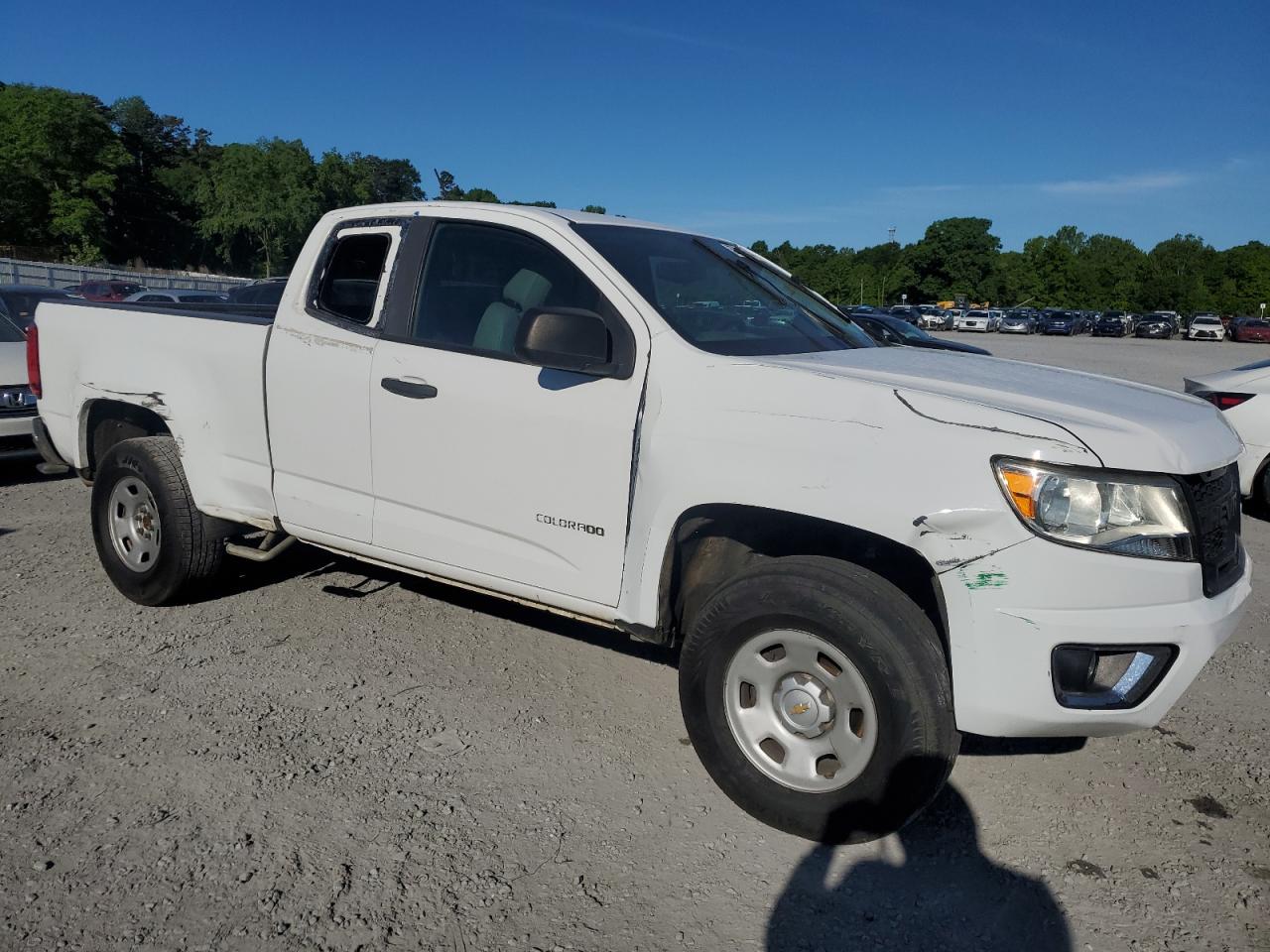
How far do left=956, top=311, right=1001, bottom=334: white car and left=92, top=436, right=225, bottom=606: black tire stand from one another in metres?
62.7

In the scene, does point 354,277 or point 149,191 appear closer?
point 354,277

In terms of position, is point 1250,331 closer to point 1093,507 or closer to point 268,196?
point 1093,507

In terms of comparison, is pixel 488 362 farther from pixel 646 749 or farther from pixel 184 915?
pixel 184 915

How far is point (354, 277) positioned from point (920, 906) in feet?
10.8

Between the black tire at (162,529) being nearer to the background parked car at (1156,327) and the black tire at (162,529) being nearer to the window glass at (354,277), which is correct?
Result: the window glass at (354,277)

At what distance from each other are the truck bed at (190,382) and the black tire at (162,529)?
107 millimetres

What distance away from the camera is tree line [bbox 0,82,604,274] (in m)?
79.2

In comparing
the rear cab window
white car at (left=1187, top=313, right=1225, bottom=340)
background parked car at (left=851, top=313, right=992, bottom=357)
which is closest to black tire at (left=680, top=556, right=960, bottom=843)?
the rear cab window

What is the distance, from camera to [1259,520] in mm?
7926

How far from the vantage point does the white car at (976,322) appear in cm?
6231

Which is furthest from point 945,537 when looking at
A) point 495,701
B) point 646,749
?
point 495,701

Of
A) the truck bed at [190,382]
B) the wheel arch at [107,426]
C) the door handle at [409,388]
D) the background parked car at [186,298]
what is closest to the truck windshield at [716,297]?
the door handle at [409,388]

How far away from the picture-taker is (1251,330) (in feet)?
184

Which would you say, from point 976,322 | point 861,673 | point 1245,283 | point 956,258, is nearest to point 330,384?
point 861,673
